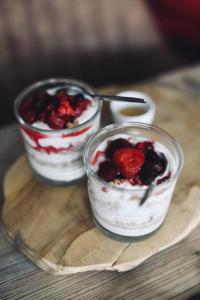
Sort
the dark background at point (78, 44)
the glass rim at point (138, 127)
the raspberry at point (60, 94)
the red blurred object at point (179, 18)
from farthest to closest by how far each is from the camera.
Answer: the red blurred object at point (179, 18), the dark background at point (78, 44), the raspberry at point (60, 94), the glass rim at point (138, 127)

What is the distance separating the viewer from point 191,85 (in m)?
1.35

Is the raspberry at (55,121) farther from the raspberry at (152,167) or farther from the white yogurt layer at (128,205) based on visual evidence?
the raspberry at (152,167)

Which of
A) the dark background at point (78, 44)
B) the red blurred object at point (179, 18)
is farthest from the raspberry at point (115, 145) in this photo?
the red blurred object at point (179, 18)

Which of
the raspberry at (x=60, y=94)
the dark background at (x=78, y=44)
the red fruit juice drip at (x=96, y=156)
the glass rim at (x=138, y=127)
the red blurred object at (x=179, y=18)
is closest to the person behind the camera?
the glass rim at (x=138, y=127)

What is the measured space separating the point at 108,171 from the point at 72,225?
181mm

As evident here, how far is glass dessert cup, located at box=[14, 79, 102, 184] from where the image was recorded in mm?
934

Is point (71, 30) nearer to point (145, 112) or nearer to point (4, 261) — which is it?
point (145, 112)

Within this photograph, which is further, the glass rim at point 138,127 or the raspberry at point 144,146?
the raspberry at point 144,146

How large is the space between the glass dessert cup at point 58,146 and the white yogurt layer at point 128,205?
67mm

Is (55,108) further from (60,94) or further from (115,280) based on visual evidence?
(115,280)

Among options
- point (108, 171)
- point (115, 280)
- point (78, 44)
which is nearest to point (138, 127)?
point (108, 171)

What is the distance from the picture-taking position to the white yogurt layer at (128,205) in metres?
0.80

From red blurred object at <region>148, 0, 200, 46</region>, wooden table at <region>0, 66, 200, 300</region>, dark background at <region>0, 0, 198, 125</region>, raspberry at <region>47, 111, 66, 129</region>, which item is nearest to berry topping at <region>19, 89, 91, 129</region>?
raspberry at <region>47, 111, 66, 129</region>

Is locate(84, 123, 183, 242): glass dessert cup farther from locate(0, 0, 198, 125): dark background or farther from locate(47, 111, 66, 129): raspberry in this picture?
locate(0, 0, 198, 125): dark background
